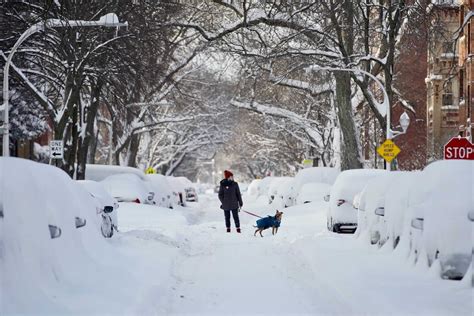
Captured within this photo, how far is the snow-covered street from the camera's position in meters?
9.25

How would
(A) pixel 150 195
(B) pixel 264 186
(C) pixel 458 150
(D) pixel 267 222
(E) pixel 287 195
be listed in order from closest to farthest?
(C) pixel 458 150 → (D) pixel 267 222 → (A) pixel 150 195 → (E) pixel 287 195 → (B) pixel 264 186

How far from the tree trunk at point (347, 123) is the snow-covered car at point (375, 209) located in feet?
49.4

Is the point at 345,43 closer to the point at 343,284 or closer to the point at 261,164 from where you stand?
the point at 343,284

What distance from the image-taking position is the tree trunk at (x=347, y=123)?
1235 inches

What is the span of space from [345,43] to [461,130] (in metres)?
15.0

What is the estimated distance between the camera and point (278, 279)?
11.9 metres

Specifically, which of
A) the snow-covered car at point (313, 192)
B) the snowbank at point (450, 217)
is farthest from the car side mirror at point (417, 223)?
the snow-covered car at point (313, 192)

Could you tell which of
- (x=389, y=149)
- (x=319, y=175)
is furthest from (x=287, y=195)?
(x=389, y=149)

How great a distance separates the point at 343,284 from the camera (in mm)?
10820

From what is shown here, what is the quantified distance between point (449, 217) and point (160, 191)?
85.3ft

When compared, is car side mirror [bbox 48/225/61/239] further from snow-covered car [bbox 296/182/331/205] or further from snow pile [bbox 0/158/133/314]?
snow-covered car [bbox 296/182/331/205]

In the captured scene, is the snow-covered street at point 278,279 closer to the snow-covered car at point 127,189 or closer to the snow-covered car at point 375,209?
the snow-covered car at point 375,209

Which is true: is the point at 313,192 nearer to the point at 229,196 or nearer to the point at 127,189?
the point at 127,189

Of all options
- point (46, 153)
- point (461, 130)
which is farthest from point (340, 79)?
point (46, 153)
